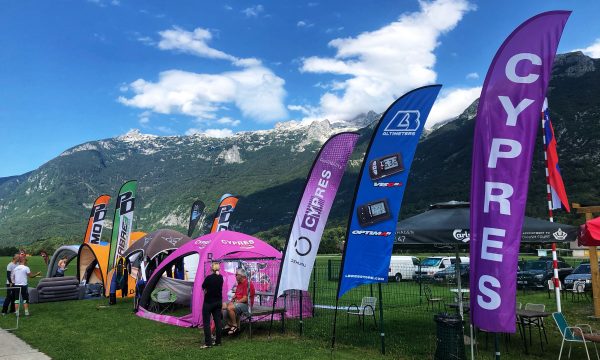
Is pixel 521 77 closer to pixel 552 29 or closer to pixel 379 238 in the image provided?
pixel 552 29

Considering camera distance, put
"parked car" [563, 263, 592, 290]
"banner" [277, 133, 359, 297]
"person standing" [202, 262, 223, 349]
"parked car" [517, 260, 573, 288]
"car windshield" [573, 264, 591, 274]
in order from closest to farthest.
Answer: "person standing" [202, 262, 223, 349] < "banner" [277, 133, 359, 297] < "parked car" [563, 263, 592, 290] < "car windshield" [573, 264, 591, 274] < "parked car" [517, 260, 573, 288]

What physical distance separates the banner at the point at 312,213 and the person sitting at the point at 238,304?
157 cm

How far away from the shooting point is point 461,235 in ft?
26.2

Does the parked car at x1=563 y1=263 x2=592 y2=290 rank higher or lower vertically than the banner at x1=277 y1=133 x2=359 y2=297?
lower

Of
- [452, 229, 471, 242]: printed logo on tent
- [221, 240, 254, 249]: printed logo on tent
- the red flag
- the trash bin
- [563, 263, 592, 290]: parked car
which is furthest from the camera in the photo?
[563, 263, 592, 290]: parked car

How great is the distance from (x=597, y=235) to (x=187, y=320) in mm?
9903

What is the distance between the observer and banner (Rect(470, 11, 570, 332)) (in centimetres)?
534

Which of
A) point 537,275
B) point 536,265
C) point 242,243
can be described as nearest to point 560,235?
point 242,243

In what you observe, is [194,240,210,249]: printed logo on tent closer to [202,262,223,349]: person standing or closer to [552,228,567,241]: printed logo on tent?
[202,262,223,349]: person standing

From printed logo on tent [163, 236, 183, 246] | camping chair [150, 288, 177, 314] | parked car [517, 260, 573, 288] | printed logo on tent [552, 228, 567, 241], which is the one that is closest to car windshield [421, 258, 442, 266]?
parked car [517, 260, 573, 288]

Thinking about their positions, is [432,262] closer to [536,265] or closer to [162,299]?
[536,265]

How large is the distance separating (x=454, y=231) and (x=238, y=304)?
543 centimetres

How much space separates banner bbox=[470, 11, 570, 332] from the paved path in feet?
26.5

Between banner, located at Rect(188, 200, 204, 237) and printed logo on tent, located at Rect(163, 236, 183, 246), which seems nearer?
printed logo on tent, located at Rect(163, 236, 183, 246)
